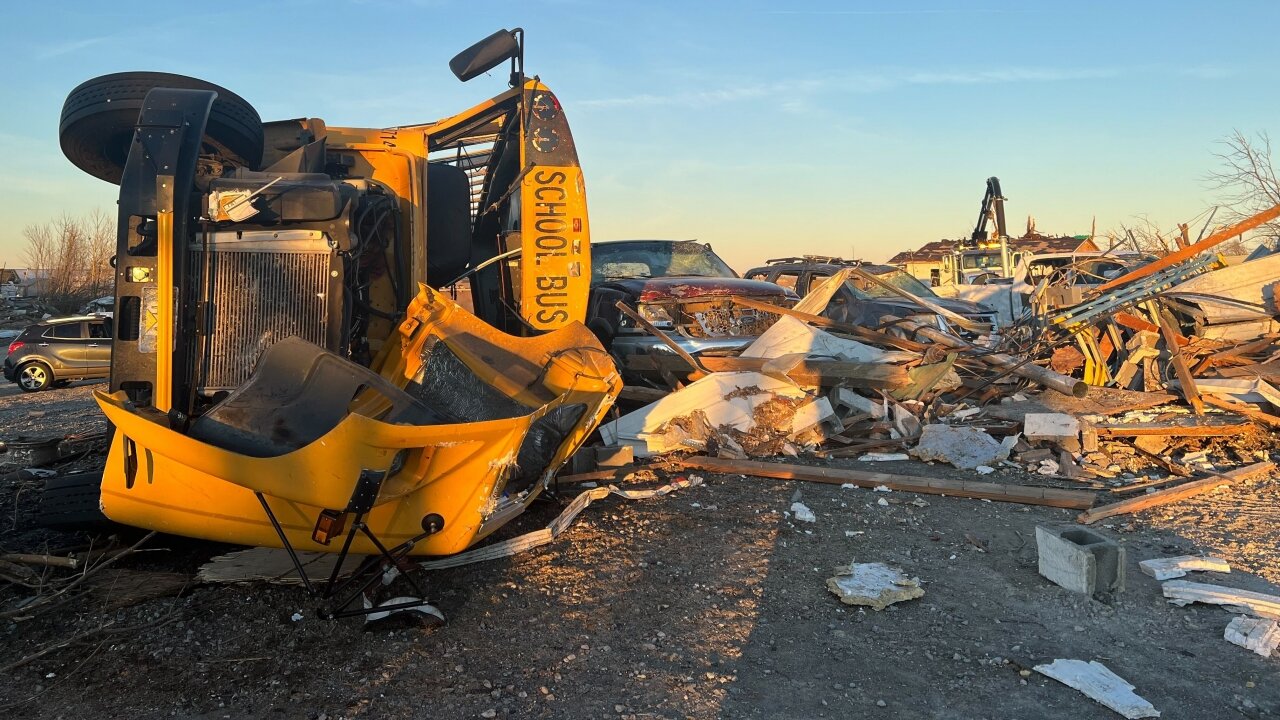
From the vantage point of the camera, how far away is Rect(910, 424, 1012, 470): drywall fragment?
6891 millimetres

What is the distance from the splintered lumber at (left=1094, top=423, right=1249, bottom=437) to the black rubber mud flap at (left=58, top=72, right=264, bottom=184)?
688cm

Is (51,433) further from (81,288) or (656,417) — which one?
(81,288)

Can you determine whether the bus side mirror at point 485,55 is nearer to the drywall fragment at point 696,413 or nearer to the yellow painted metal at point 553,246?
the yellow painted metal at point 553,246

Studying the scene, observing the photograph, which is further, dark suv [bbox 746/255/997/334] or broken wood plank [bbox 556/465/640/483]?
dark suv [bbox 746/255/997/334]

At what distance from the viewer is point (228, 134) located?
520cm

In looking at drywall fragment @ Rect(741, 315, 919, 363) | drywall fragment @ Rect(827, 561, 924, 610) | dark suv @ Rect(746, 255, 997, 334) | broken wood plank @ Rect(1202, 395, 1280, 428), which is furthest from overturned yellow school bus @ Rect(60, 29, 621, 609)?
broken wood plank @ Rect(1202, 395, 1280, 428)

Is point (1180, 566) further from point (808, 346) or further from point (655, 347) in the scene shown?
point (655, 347)

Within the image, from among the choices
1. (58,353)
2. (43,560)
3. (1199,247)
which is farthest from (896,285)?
(58,353)

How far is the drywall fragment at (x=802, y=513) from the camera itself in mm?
5371

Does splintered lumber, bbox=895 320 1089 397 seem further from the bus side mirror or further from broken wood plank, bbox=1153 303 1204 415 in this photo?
the bus side mirror

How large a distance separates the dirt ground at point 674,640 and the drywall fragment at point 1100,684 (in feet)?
0.15

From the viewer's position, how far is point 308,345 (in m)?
4.08

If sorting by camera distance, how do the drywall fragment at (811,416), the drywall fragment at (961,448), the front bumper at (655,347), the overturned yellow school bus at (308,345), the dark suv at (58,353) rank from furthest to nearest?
the dark suv at (58,353), the front bumper at (655,347), the drywall fragment at (811,416), the drywall fragment at (961,448), the overturned yellow school bus at (308,345)

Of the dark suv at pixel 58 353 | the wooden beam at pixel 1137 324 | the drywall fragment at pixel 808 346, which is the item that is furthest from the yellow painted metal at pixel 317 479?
the dark suv at pixel 58 353
